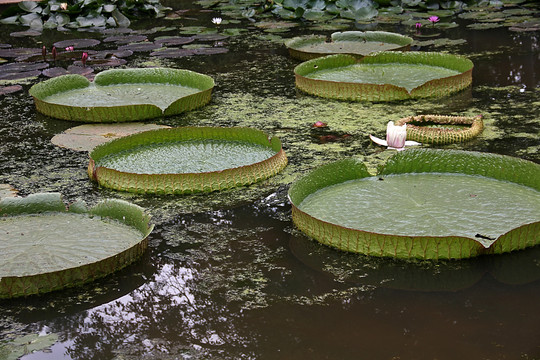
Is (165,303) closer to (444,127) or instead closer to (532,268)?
(532,268)

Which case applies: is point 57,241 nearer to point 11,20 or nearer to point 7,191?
point 7,191

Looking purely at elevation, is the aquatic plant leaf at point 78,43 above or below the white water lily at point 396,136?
above

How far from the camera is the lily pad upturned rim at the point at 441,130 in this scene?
4.89 metres

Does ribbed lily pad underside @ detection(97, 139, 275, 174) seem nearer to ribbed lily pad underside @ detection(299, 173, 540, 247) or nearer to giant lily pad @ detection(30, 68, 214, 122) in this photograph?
ribbed lily pad underside @ detection(299, 173, 540, 247)

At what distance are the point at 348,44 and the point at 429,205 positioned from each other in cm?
466

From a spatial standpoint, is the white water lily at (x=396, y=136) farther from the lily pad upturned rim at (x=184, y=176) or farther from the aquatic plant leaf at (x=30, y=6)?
the aquatic plant leaf at (x=30, y=6)

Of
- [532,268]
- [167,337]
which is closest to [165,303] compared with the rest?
[167,337]

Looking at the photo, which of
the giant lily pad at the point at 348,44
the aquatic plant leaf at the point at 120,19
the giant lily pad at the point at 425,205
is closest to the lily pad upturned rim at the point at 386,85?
the giant lily pad at the point at 348,44

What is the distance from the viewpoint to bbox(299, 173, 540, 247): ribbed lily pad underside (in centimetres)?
339

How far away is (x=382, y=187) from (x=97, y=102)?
2963mm

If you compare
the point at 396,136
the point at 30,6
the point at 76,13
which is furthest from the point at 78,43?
the point at 396,136

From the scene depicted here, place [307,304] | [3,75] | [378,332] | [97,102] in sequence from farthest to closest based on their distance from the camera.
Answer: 1. [3,75]
2. [97,102]
3. [307,304]
4. [378,332]

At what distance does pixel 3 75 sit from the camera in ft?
24.0

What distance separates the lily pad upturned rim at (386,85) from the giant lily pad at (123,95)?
0.90m
